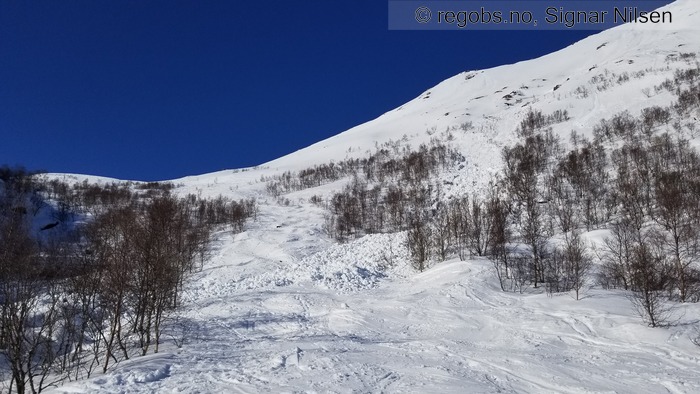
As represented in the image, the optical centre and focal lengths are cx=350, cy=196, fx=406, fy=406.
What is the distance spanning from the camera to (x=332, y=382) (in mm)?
9617

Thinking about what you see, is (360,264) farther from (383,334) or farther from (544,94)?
(544,94)

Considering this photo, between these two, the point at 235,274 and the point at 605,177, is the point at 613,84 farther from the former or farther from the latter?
the point at 235,274

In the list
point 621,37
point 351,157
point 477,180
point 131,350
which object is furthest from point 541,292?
point 621,37

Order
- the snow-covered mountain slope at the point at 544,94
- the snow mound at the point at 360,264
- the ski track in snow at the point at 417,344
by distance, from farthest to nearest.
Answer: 1. the snow-covered mountain slope at the point at 544,94
2. the snow mound at the point at 360,264
3. the ski track in snow at the point at 417,344

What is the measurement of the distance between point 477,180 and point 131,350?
52.4 metres

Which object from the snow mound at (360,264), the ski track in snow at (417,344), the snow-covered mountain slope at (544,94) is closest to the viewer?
the ski track in snow at (417,344)

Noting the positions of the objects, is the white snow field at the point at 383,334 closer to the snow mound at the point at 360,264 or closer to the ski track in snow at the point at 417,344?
the ski track in snow at the point at 417,344

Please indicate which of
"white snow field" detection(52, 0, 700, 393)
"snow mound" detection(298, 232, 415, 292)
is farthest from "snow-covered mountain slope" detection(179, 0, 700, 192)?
"white snow field" detection(52, 0, 700, 393)

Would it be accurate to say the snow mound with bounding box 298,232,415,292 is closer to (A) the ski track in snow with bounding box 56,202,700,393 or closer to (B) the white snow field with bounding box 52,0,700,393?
(B) the white snow field with bounding box 52,0,700,393

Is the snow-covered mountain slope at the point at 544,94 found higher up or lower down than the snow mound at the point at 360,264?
higher up

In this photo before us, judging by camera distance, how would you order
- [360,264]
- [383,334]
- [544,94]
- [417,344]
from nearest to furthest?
[417,344]
[383,334]
[360,264]
[544,94]

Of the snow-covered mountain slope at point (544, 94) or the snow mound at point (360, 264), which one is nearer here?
the snow mound at point (360, 264)

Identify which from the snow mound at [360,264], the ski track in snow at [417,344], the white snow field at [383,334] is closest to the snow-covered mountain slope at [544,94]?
the snow mound at [360,264]

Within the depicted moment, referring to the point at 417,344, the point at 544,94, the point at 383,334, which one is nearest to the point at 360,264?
the point at 383,334
